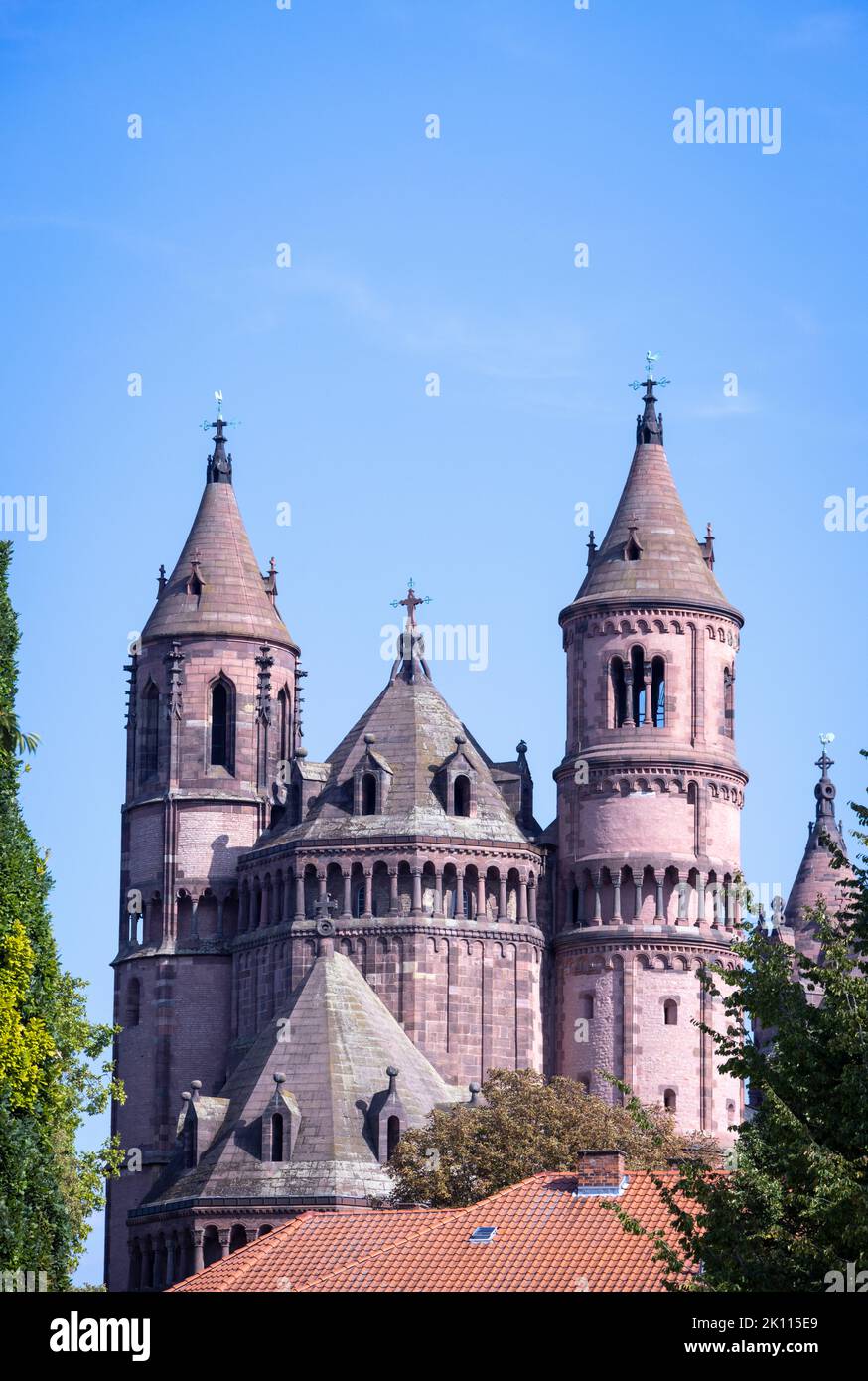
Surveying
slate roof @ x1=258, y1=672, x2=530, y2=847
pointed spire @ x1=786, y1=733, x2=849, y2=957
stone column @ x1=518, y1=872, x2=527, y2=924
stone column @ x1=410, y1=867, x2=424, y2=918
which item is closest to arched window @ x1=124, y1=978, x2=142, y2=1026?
slate roof @ x1=258, y1=672, x2=530, y2=847

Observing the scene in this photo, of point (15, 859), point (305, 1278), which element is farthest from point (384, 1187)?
point (15, 859)

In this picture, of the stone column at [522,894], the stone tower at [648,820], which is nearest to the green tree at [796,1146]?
the stone tower at [648,820]

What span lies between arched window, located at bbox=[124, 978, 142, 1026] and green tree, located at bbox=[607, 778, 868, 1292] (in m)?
72.0

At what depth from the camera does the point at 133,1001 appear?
367 ft

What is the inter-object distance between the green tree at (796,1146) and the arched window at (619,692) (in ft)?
227

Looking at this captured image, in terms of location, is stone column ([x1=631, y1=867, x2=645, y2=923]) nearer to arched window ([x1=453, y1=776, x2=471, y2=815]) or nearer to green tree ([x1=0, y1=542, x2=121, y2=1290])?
arched window ([x1=453, y1=776, x2=471, y2=815])

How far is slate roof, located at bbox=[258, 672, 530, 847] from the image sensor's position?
10894cm

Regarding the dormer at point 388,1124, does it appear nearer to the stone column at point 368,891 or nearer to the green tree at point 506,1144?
the green tree at point 506,1144

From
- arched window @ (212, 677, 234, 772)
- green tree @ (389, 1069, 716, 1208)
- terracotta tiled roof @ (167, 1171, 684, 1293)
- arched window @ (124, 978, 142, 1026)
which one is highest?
arched window @ (212, 677, 234, 772)

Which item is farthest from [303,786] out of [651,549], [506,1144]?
[506,1144]

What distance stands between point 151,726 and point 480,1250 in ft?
193

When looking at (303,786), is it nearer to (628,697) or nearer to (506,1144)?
(628,697)

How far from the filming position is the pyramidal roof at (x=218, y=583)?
114 m
